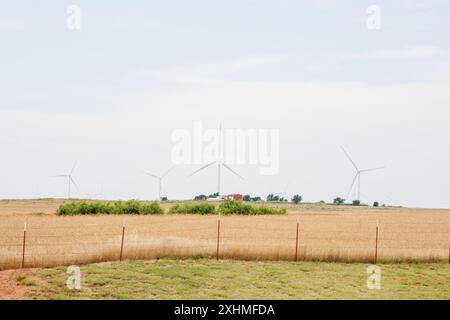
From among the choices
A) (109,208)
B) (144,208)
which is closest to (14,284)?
(109,208)

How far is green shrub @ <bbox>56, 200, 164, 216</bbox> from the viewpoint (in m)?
76.0

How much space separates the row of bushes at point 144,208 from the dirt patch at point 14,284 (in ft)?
169

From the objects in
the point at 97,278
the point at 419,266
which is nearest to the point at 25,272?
the point at 97,278

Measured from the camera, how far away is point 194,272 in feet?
86.3

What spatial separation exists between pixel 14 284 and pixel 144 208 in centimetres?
5616

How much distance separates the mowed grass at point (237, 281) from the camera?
2253cm

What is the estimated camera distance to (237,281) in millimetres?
24953

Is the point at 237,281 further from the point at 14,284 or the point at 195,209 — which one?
the point at 195,209

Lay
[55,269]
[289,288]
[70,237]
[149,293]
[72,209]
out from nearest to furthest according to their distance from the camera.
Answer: [149,293]
[289,288]
[55,269]
[70,237]
[72,209]

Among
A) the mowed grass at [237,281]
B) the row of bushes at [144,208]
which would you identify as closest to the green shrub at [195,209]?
the row of bushes at [144,208]

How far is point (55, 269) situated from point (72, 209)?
51629 mm

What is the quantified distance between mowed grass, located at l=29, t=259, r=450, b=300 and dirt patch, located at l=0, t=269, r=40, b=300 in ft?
1.17
